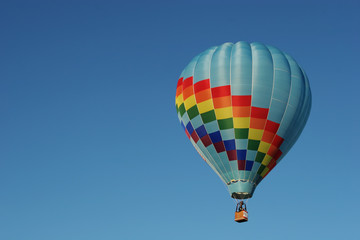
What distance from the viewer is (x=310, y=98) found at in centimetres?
3341

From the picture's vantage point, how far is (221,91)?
3156 cm

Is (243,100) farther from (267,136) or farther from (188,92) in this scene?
(188,92)

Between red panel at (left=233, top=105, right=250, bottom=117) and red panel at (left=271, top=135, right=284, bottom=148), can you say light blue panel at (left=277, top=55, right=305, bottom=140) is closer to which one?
red panel at (left=271, top=135, right=284, bottom=148)

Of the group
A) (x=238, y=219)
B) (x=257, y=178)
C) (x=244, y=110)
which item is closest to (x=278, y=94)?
(x=244, y=110)

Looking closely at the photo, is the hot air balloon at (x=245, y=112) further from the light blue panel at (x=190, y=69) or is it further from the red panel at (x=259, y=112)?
the light blue panel at (x=190, y=69)

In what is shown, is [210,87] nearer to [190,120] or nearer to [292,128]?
[190,120]

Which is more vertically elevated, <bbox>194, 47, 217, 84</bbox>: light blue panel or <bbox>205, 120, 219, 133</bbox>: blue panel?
<bbox>194, 47, 217, 84</bbox>: light blue panel

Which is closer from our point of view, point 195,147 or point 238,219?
point 238,219

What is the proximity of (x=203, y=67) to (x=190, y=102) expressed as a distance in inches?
74.3

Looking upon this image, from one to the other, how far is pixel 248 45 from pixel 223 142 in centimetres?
544

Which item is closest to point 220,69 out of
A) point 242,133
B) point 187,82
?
point 187,82

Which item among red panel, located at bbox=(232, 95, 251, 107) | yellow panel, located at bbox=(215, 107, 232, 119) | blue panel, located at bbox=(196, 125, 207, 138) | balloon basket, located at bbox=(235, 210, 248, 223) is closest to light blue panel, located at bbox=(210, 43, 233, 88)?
red panel, located at bbox=(232, 95, 251, 107)

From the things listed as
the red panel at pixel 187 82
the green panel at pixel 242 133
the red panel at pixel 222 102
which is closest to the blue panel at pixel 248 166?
the green panel at pixel 242 133

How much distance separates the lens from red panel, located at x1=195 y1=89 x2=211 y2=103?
31.8 metres
